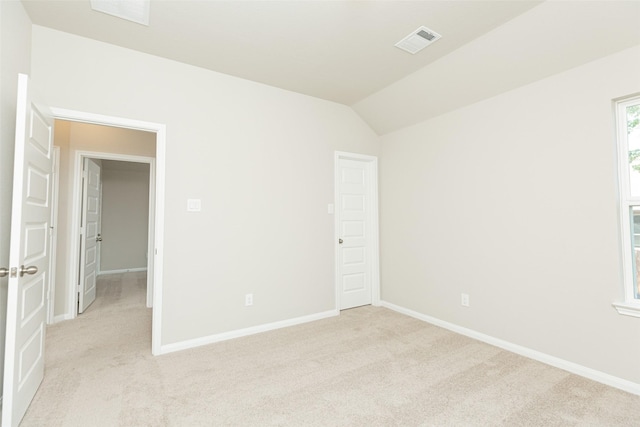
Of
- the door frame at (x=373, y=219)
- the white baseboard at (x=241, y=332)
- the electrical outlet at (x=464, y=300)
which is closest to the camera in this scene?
the white baseboard at (x=241, y=332)

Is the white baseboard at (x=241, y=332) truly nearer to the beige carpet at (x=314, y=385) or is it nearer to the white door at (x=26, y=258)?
the beige carpet at (x=314, y=385)

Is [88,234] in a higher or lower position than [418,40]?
lower

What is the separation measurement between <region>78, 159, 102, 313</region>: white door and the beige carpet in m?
0.90

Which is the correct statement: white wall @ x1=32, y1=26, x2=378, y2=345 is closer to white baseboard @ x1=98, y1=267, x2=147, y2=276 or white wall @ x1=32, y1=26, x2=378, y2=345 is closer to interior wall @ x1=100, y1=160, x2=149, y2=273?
interior wall @ x1=100, y1=160, x2=149, y2=273

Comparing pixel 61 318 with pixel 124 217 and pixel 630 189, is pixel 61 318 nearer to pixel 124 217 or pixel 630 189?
pixel 124 217

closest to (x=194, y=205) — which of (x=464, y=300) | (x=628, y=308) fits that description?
(x=464, y=300)

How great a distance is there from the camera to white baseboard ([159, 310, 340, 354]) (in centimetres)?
275

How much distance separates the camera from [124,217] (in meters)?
7.05

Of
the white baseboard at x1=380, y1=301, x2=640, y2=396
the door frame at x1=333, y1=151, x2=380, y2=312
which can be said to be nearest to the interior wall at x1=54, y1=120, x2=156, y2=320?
the door frame at x1=333, y1=151, x2=380, y2=312

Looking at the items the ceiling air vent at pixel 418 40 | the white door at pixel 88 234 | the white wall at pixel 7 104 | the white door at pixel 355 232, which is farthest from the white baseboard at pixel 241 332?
the ceiling air vent at pixel 418 40

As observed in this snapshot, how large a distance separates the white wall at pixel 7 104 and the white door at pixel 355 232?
9.95 ft

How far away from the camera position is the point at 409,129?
3.87 m

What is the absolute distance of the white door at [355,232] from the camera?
3988 mm

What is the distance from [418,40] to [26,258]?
129 inches
